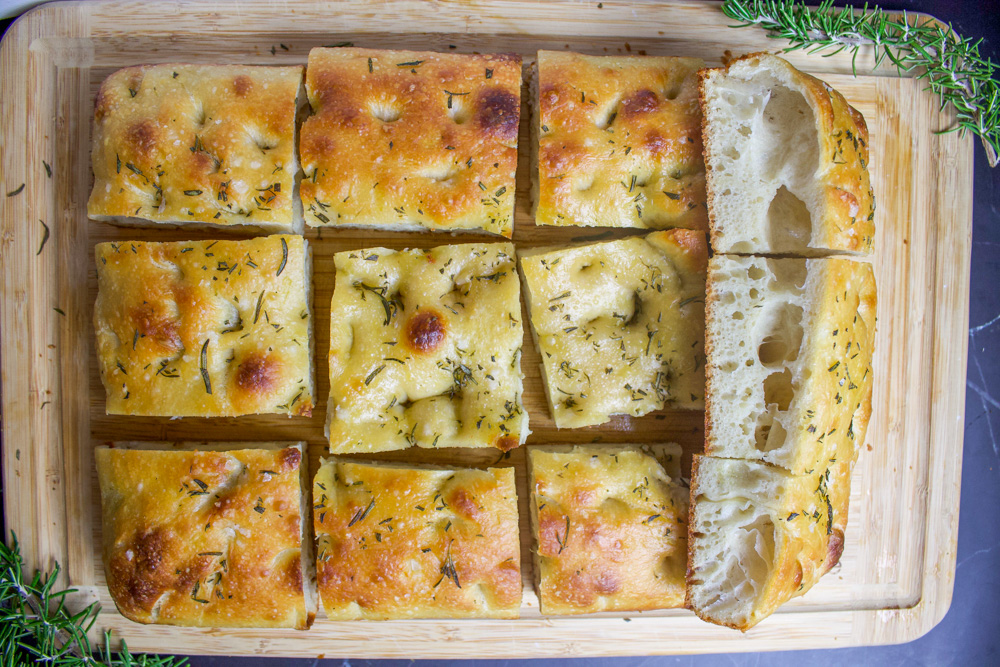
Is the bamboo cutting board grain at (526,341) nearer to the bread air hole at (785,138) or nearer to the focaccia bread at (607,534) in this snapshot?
the focaccia bread at (607,534)

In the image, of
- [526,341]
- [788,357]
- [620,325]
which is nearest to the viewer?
[788,357]

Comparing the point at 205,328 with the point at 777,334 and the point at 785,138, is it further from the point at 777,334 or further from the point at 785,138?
the point at 785,138

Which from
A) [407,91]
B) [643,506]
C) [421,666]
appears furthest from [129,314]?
[643,506]

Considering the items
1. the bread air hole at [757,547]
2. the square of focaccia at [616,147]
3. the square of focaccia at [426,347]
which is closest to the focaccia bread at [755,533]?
the bread air hole at [757,547]

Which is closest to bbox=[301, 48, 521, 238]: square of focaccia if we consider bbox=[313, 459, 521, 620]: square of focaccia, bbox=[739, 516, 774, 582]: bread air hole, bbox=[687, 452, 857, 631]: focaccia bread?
bbox=[313, 459, 521, 620]: square of focaccia

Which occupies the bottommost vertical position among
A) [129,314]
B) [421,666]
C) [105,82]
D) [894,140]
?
[421,666]

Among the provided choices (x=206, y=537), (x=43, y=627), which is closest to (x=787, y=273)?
(x=206, y=537)

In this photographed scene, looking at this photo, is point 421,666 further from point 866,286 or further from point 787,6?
point 787,6
